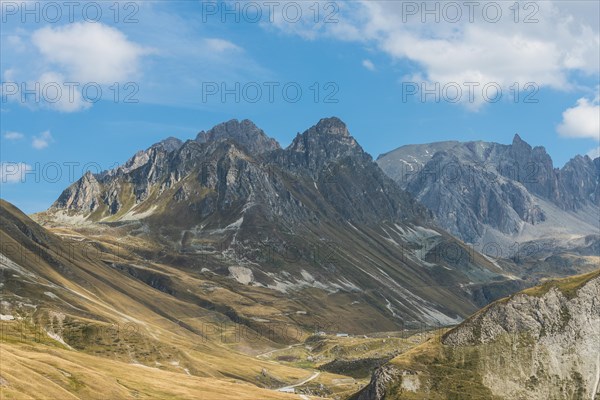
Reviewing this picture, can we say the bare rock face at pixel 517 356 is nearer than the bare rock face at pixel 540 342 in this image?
Yes

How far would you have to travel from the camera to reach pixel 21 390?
4198 inches

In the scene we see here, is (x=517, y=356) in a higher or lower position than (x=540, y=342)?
lower

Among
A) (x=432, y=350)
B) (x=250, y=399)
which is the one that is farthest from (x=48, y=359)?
(x=432, y=350)

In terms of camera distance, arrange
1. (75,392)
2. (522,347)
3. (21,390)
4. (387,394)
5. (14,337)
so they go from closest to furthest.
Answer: (21,390)
(75,392)
(387,394)
(522,347)
(14,337)

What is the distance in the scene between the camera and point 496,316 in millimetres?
159000

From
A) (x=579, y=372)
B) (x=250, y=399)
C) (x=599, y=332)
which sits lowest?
(x=250, y=399)

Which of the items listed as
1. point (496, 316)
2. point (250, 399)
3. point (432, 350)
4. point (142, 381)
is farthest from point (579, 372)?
point (142, 381)

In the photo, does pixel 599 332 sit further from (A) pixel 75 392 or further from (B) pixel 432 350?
(A) pixel 75 392

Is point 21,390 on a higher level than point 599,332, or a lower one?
lower

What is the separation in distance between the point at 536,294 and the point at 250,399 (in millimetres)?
74933

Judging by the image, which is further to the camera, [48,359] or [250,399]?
[250,399]

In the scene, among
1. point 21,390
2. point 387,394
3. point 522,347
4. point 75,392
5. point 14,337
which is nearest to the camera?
point 21,390

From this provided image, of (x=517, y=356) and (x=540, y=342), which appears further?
(x=540, y=342)

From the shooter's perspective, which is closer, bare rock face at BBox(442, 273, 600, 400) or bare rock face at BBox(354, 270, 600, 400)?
bare rock face at BBox(354, 270, 600, 400)
